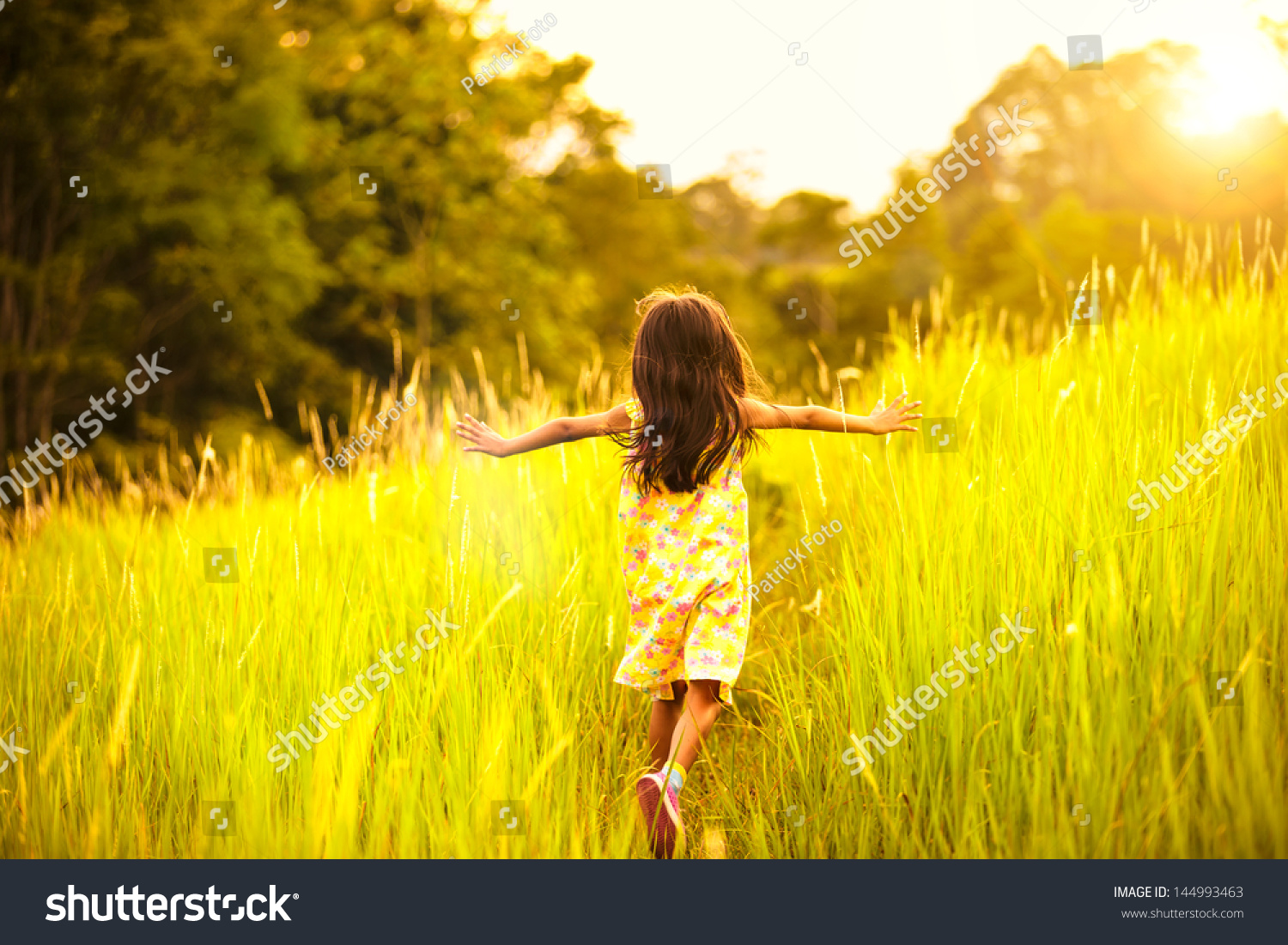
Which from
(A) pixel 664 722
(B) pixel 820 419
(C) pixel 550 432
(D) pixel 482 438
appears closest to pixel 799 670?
(A) pixel 664 722

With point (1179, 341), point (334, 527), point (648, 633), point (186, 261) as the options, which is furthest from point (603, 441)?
point (186, 261)

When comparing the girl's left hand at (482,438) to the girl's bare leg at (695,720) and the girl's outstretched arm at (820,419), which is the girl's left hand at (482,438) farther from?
the girl's bare leg at (695,720)

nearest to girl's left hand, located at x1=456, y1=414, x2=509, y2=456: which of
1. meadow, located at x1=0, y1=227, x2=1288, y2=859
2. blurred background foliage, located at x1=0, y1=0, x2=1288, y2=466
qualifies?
meadow, located at x1=0, y1=227, x2=1288, y2=859

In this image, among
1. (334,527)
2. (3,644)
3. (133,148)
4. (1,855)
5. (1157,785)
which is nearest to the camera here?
(1157,785)

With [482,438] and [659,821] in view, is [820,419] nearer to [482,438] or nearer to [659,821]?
[482,438]

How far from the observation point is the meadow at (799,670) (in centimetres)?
237

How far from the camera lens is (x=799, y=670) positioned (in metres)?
3.04

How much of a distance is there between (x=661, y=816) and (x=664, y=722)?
1.49ft

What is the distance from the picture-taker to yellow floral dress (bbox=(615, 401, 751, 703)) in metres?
2.81

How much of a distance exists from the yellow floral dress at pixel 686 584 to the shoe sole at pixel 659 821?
15.5 inches

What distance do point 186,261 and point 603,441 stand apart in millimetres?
12914

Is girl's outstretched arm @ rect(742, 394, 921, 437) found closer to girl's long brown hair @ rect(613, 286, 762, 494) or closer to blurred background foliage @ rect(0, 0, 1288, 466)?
girl's long brown hair @ rect(613, 286, 762, 494)

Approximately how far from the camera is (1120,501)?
290 cm
